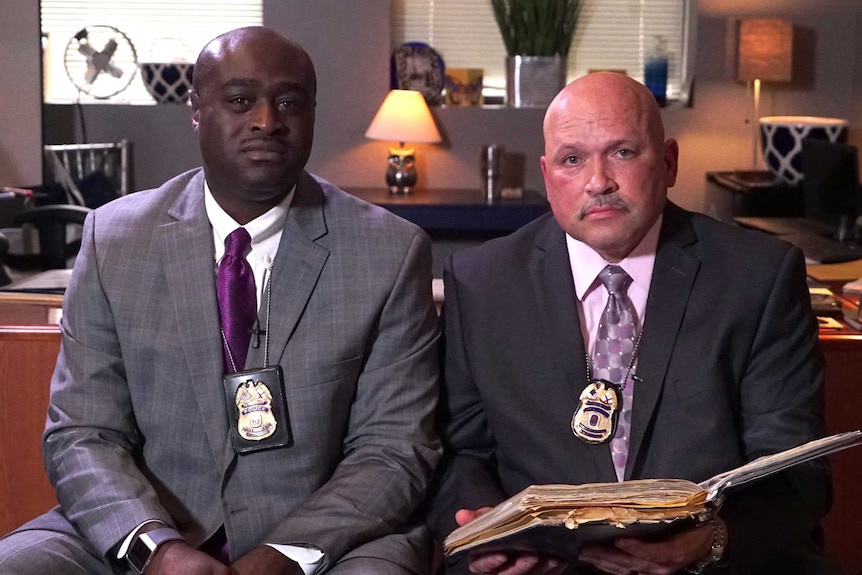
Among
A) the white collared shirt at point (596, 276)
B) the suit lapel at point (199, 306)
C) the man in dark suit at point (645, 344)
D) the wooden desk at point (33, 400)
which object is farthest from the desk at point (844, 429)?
the suit lapel at point (199, 306)

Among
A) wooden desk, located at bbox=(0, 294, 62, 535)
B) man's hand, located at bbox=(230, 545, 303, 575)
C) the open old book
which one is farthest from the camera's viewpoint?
wooden desk, located at bbox=(0, 294, 62, 535)

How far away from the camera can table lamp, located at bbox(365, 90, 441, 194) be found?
624cm

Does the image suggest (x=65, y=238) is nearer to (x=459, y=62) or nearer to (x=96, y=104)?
(x=96, y=104)

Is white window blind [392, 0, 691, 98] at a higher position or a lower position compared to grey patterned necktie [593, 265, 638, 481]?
higher

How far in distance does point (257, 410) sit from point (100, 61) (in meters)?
5.10

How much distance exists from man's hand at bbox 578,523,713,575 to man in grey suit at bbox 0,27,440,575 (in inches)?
16.4

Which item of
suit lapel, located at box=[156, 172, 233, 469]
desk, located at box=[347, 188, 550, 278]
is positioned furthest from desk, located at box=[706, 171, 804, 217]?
suit lapel, located at box=[156, 172, 233, 469]

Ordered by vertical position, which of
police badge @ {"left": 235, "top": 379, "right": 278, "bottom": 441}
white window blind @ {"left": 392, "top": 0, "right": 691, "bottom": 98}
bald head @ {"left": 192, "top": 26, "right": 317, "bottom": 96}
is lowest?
police badge @ {"left": 235, "top": 379, "right": 278, "bottom": 441}

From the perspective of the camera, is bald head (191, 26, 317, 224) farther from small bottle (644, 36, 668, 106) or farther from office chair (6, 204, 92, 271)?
small bottle (644, 36, 668, 106)

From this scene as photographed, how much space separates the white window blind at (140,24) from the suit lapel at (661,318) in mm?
5122

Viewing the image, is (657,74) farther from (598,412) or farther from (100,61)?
(598,412)

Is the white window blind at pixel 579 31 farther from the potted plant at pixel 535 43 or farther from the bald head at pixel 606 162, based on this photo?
the bald head at pixel 606 162

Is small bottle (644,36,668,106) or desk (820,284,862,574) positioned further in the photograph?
small bottle (644,36,668,106)

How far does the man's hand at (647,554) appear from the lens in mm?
1568
